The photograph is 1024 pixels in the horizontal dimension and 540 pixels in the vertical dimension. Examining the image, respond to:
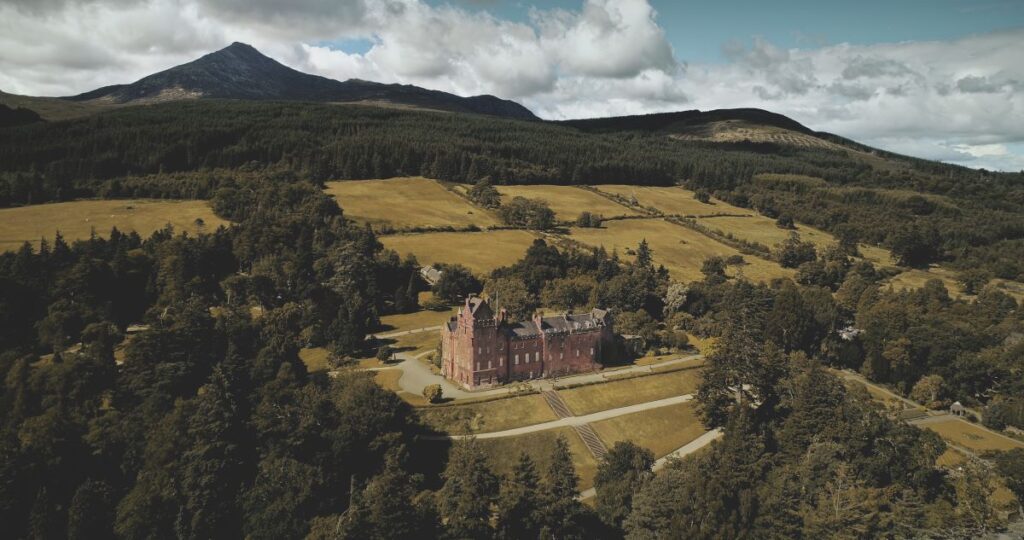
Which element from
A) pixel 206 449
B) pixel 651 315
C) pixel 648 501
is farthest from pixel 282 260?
pixel 648 501

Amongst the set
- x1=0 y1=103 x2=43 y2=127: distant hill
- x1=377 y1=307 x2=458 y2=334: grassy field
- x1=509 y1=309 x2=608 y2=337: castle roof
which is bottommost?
x1=377 y1=307 x2=458 y2=334: grassy field

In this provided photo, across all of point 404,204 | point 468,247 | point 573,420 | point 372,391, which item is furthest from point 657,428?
point 404,204

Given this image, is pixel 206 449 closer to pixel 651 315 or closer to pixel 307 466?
pixel 307 466

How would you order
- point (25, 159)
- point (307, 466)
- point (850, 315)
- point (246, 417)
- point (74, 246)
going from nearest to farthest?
point (307, 466) < point (246, 417) < point (74, 246) < point (850, 315) < point (25, 159)

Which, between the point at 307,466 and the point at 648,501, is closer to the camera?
the point at 648,501

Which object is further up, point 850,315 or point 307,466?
point 850,315

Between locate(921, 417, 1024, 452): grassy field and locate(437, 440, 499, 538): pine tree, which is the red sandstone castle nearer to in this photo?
locate(437, 440, 499, 538): pine tree

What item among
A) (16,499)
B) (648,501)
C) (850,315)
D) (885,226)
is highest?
(885,226)

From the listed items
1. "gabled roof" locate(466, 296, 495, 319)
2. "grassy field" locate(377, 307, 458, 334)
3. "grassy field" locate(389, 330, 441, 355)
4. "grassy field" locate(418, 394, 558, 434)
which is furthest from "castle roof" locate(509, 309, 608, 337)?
"grassy field" locate(377, 307, 458, 334)
